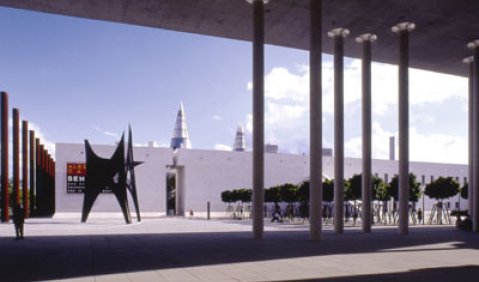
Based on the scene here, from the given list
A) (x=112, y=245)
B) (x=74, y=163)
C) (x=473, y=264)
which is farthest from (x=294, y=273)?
(x=74, y=163)

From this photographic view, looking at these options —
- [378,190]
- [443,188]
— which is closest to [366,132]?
[378,190]

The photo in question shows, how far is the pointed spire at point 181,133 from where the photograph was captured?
458ft

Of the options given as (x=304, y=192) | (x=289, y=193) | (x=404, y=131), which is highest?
(x=404, y=131)

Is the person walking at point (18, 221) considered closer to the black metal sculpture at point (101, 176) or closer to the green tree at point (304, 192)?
the black metal sculpture at point (101, 176)

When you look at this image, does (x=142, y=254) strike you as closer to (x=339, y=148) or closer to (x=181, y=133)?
(x=339, y=148)

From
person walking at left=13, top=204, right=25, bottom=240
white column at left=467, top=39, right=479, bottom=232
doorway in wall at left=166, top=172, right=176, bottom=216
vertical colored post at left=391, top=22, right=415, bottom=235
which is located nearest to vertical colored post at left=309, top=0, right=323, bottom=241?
vertical colored post at left=391, top=22, right=415, bottom=235

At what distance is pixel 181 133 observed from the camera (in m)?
140

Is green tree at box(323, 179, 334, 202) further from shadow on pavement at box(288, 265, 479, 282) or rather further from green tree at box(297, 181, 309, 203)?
shadow on pavement at box(288, 265, 479, 282)

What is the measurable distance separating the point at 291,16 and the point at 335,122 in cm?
515

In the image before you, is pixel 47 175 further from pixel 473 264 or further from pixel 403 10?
pixel 473 264

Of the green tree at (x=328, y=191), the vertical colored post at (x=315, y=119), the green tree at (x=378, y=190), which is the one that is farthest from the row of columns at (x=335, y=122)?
the green tree at (x=328, y=191)

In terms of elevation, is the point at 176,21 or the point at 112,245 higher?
the point at 176,21

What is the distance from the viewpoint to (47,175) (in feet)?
193

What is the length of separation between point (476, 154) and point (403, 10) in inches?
365
